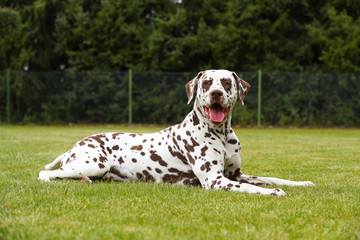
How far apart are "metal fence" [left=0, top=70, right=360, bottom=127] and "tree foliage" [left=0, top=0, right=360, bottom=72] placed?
407 cm

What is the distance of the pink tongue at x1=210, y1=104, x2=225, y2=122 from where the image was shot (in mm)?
4582

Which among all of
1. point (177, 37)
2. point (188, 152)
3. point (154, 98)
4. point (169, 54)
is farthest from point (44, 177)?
point (177, 37)

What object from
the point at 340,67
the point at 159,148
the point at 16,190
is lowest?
the point at 16,190

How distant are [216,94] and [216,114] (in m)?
0.24

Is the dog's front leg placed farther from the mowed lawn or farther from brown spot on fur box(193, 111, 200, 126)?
brown spot on fur box(193, 111, 200, 126)

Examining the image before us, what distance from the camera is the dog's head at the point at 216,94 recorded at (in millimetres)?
4538

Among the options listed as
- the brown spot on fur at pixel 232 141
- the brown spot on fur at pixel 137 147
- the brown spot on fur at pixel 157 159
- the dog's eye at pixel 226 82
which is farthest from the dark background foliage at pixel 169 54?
the dog's eye at pixel 226 82

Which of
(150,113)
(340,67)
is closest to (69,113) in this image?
(150,113)

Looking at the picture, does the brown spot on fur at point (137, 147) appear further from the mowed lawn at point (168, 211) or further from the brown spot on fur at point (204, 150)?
the brown spot on fur at point (204, 150)

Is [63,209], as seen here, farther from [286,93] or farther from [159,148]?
[286,93]

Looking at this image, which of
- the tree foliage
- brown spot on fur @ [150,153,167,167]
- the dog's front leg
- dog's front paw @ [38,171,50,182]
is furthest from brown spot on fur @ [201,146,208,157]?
the tree foliage

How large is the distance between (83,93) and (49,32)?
326 inches

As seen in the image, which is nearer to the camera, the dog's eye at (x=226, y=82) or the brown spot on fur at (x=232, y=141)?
the dog's eye at (x=226, y=82)

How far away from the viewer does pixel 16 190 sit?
4309 millimetres
